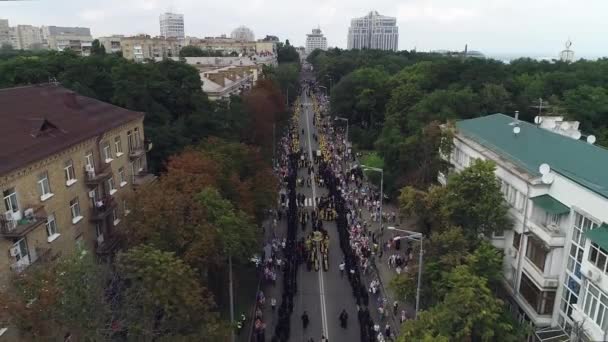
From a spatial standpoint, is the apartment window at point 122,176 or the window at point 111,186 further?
the apartment window at point 122,176

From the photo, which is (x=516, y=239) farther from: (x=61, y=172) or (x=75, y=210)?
(x=61, y=172)

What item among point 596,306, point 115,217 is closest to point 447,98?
point 596,306

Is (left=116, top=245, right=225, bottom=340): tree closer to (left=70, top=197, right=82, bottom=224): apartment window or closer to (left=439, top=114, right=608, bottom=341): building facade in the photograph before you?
(left=70, top=197, right=82, bottom=224): apartment window

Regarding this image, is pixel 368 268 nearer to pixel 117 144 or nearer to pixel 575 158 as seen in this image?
pixel 575 158

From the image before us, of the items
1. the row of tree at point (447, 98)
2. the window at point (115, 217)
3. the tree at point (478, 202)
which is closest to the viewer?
the tree at point (478, 202)

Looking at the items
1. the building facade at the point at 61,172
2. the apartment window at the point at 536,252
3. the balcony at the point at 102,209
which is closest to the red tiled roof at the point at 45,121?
the building facade at the point at 61,172

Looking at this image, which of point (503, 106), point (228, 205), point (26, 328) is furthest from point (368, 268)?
point (503, 106)

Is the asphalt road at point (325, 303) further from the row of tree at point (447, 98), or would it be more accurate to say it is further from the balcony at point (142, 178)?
the balcony at point (142, 178)
